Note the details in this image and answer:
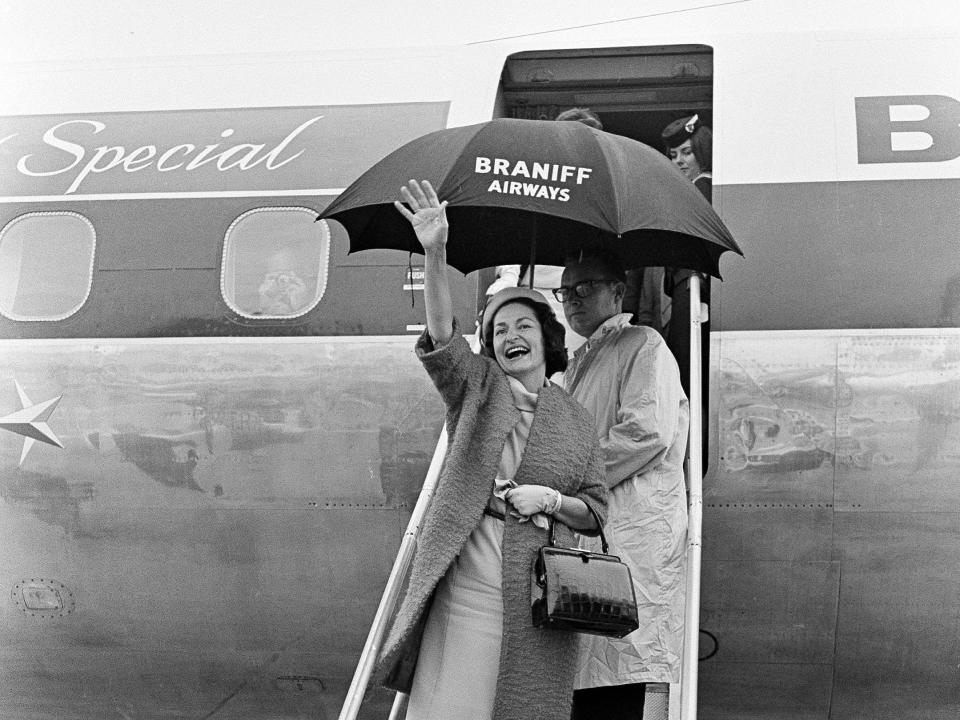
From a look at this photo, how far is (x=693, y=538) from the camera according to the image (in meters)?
4.21

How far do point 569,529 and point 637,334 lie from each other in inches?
42.0

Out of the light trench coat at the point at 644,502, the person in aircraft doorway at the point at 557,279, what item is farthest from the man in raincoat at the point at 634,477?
the person in aircraft doorway at the point at 557,279

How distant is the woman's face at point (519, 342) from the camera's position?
371 cm

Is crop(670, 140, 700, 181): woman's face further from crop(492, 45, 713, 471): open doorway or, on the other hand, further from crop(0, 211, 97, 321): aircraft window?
crop(0, 211, 97, 321): aircraft window

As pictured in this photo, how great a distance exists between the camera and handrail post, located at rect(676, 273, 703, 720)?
12.5ft

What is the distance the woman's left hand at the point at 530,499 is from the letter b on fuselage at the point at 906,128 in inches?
124

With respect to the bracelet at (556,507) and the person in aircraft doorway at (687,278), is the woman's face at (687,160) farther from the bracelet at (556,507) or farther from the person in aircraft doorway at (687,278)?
the bracelet at (556,507)

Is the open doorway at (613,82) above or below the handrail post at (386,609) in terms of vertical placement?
above

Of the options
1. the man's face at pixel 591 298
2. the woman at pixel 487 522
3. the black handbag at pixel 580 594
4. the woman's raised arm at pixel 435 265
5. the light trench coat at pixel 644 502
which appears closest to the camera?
the black handbag at pixel 580 594

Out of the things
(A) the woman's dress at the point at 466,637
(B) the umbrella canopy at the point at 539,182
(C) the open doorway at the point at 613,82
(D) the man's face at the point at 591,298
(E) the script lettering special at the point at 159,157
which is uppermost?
(C) the open doorway at the point at 613,82

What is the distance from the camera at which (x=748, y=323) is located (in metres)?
5.58

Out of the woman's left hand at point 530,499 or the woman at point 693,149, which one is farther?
the woman at point 693,149

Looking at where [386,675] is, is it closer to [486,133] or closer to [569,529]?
[569,529]

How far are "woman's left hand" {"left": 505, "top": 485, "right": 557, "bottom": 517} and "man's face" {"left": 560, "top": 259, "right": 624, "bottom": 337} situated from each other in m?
1.18
